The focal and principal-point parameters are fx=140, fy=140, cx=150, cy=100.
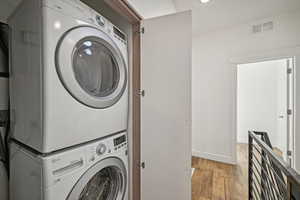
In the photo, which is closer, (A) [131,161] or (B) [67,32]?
(B) [67,32]

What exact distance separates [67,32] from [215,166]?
9.26 ft

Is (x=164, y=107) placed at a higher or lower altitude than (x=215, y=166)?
higher

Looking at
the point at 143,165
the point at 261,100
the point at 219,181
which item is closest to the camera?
the point at 143,165

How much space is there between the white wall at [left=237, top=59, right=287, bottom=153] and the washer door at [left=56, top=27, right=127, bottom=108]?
162 inches

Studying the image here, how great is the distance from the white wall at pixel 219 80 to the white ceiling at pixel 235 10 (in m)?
0.15

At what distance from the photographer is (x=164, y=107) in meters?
1.19

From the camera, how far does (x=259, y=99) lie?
3801 millimetres

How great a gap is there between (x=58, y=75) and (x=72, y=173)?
0.48m

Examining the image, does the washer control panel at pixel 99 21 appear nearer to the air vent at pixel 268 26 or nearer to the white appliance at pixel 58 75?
the white appliance at pixel 58 75

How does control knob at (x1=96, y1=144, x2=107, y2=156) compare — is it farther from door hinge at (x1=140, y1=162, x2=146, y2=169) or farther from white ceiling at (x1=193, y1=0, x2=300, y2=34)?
white ceiling at (x1=193, y1=0, x2=300, y2=34)

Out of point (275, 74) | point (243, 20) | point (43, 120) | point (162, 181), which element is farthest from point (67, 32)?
point (275, 74)

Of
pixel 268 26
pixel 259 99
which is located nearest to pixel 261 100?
pixel 259 99

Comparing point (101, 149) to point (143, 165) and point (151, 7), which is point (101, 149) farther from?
point (151, 7)

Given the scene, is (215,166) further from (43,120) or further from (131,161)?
(43,120)
